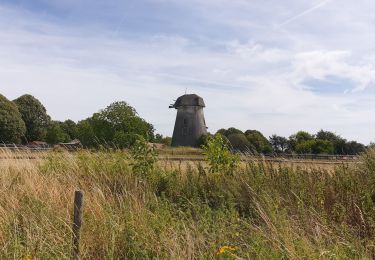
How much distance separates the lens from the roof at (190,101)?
53.7 m

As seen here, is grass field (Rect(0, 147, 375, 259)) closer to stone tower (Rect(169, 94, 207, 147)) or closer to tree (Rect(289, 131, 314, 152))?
stone tower (Rect(169, 94, 207, 147))

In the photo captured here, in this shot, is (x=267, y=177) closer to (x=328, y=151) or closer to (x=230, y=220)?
(x=230, y=220)

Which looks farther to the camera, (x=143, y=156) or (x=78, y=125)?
(x=78, y=125)

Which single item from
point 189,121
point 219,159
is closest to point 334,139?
point 189,121

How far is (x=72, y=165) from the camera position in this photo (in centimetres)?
994

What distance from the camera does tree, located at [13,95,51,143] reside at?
62469 mm

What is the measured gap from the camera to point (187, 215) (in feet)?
22.2

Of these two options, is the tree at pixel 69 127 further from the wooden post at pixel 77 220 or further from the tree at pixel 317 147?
the wooden post at pixel 77 220

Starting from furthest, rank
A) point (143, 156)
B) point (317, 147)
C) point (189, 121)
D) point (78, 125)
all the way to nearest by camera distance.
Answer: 1. point (189, 121)
2. point (78, 125)
3. point (317, 147)
4. point (143, 156)

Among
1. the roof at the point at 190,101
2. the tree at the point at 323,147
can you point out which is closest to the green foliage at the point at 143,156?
the tree at the point at 323,147

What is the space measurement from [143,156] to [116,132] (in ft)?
104

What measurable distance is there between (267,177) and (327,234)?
3.12m

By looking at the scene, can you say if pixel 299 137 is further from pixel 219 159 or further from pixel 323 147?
pixel 219 159

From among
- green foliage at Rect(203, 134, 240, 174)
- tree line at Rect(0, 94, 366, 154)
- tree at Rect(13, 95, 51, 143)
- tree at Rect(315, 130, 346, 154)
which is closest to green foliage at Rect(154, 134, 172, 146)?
tree line at Rect(0, 94, 366, 154)
